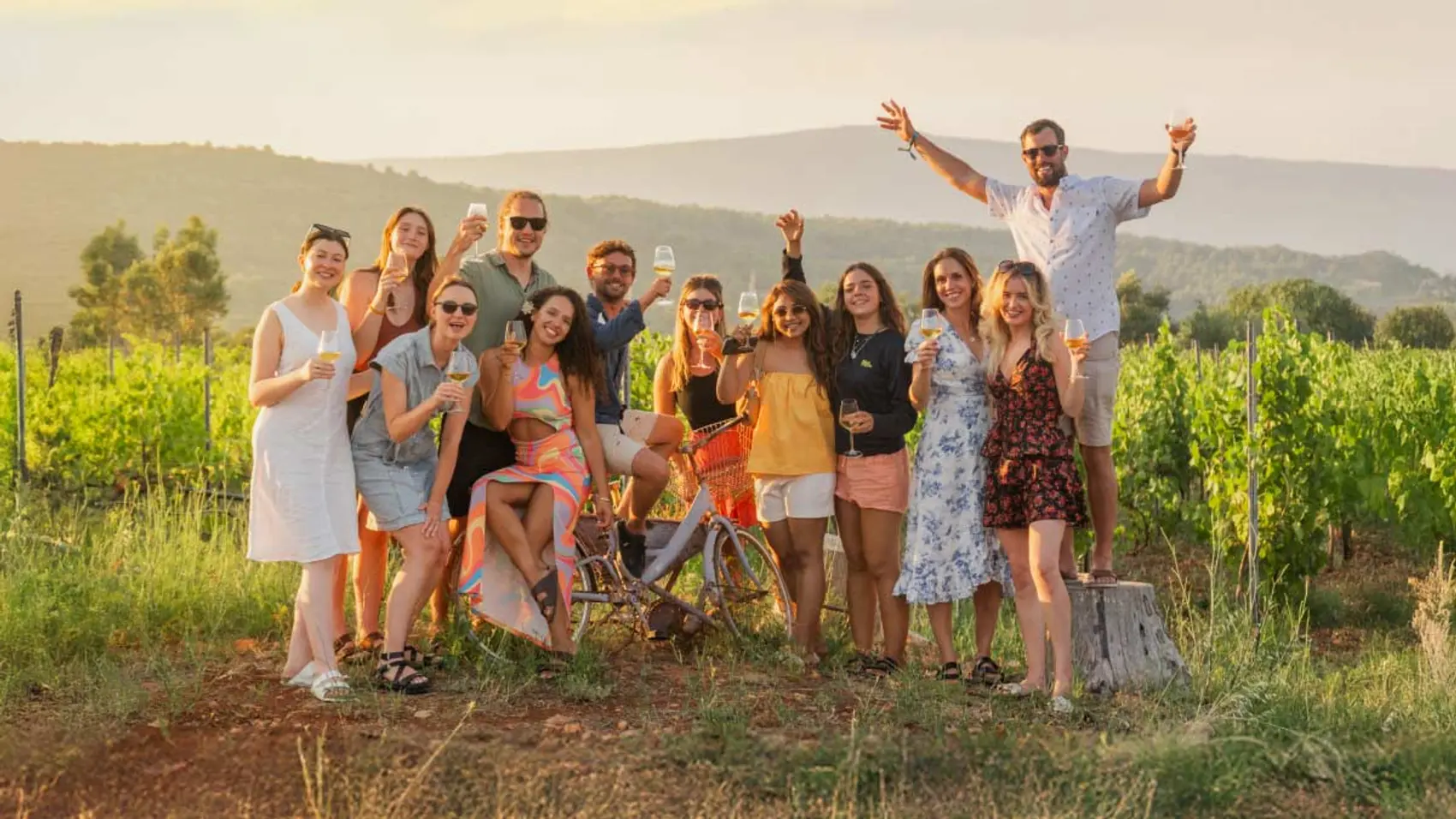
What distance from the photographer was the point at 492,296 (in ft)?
20.7

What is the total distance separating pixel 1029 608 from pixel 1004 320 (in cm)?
115

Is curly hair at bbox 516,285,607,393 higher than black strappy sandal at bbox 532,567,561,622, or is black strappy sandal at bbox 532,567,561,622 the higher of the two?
curly hair at bbox 516,285,607,393

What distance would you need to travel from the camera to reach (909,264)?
94562 millimetres

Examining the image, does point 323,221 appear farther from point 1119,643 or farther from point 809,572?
point 1119,643

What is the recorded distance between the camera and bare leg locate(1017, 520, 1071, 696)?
5.87 meters

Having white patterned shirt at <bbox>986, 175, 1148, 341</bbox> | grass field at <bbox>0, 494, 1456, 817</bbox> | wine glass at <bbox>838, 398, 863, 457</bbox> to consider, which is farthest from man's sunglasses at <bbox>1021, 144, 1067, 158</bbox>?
grass field at <bbox>0, 494, 1456, 817</bbox>

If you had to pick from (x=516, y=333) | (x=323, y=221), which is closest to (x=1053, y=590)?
(x=516, y=333)

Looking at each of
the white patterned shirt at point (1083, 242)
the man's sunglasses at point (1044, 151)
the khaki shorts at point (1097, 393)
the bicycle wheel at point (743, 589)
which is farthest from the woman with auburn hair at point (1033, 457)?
the bicycle wheel at point (743, 589)

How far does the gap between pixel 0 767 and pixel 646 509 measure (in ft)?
9.03

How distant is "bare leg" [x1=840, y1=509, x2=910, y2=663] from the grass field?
278 millimetres

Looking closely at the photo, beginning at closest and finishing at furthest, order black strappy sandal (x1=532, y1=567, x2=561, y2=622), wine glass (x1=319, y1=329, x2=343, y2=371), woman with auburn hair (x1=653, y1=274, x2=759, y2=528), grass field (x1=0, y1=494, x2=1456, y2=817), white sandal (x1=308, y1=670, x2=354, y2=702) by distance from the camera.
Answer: grass field (x1=0, y1=494, x2=1456, y2=817)
wine glass (x1=319, y1=329, x2=343, y2=371)
white sandal (x1=308, y1=670, x2=354, y2=702)
black strappy sandal (x1=532, y1=567, x2=561, y2=622)
woman with auburn hair (x1=653, y1=274, x2=759, y2=528)

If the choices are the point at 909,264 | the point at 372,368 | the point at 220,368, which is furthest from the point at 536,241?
the point at 909,264

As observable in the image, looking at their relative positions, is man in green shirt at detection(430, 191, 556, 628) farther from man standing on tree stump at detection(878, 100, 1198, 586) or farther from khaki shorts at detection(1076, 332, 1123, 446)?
khaki shorts at detection(1076, 332, 1123, 446)

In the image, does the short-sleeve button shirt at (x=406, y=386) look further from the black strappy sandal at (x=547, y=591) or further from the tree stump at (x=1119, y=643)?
the tree stump at (x=1119, y=643)
